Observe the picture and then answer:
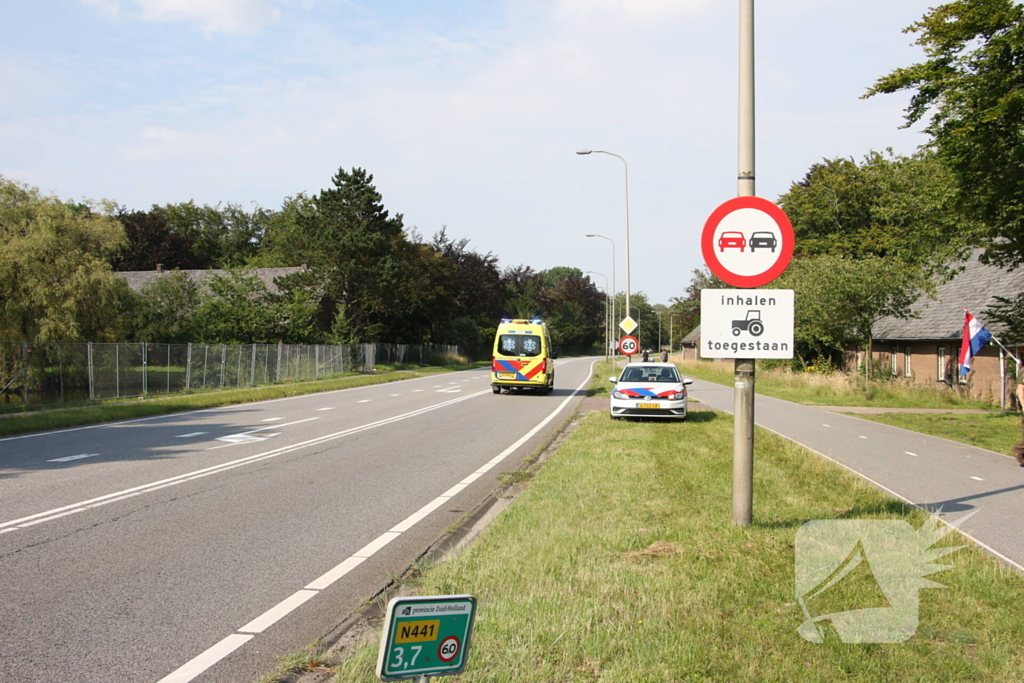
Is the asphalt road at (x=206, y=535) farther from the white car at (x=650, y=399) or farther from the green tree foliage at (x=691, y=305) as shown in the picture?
the green tree foliage at (x=691, y=305)

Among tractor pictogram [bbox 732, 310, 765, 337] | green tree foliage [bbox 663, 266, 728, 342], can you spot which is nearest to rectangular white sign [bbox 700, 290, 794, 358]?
tractor pictogram [bbox 732, 310, 765, 337]

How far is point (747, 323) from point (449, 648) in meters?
4.70

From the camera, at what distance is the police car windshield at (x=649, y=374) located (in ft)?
61.0

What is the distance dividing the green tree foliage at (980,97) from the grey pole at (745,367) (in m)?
9.73

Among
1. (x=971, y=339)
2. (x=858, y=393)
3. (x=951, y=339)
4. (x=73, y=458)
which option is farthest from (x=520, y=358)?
(x=73, y=458)

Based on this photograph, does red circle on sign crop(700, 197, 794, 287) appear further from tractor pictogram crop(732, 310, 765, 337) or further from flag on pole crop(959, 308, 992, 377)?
flag on pole crop(959, 308, 992, 377)

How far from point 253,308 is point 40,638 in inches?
1447

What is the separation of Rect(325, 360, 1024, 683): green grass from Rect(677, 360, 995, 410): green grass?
19609 millimetres

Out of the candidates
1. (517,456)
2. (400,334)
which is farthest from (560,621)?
(400,334)

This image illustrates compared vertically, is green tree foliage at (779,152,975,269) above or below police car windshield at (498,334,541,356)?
above

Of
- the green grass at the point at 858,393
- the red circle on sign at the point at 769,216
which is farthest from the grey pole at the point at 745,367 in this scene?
the green grass at the point at 858,393

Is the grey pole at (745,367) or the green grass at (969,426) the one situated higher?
the grey pole at (745,367)

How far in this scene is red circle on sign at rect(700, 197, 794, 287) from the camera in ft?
21.6

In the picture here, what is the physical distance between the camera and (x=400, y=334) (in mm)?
65625
